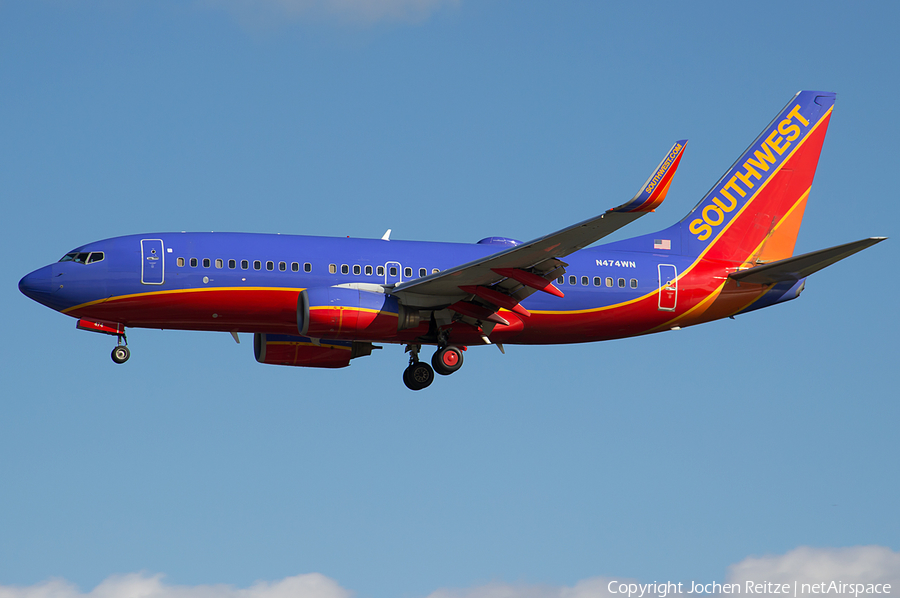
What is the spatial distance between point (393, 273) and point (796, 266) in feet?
46.4

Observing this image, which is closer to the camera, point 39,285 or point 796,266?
point 39,285

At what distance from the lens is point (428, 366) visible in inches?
1587

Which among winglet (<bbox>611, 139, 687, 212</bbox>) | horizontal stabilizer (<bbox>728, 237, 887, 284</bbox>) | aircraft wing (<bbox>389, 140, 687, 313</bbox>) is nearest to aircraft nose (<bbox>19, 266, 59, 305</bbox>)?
aircraft wing (<bbox>389, 140, 687, 313</bbox>)

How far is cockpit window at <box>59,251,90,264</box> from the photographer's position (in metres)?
37.1

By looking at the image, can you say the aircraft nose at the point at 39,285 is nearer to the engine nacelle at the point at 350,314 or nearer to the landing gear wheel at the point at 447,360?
the engine nacelle at the point at 350,314

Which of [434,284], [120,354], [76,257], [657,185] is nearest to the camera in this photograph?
[657,185]

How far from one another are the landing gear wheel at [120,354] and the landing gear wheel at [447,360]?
410 inches

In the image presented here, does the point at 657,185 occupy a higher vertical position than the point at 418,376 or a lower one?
higher

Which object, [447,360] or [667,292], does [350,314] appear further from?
[667,292]

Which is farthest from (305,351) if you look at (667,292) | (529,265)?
(667,292)

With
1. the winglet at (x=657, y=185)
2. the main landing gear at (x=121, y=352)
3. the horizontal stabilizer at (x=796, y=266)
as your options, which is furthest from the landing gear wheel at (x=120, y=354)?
the horizontal stabilizer at (x=796, y=266)

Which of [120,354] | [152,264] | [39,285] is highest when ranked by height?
[152,264]

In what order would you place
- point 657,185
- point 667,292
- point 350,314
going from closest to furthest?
1. point 657,185
2. point 350,314
3. point 667,292

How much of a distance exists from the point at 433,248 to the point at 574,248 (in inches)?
276
